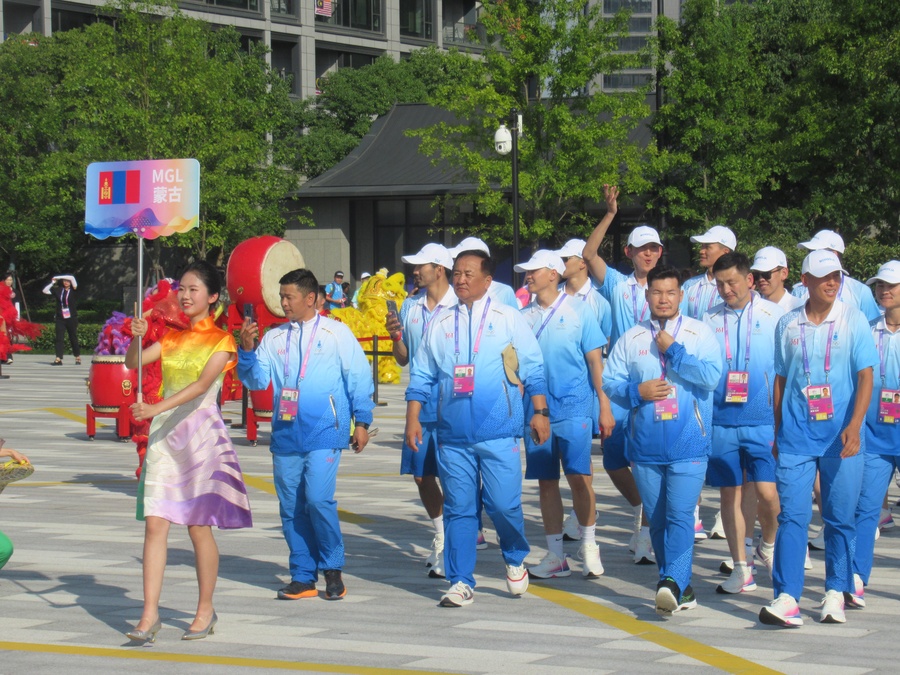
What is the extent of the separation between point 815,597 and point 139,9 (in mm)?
32414

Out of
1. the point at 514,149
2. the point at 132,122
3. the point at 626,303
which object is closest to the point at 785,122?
the point at 514,149

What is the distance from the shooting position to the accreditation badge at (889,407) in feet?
26.1

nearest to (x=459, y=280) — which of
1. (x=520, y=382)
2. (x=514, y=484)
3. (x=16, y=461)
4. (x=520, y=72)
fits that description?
(x=520, y=382)

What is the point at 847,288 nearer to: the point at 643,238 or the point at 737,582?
the point at 643,238

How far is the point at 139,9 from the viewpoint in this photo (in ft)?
121

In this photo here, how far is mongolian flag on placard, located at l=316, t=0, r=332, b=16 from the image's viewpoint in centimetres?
6134

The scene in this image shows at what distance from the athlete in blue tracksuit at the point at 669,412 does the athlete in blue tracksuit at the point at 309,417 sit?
1529mm

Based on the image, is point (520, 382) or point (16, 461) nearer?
point (16, 461)

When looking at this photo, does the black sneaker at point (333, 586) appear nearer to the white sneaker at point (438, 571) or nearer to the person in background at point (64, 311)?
the white sneaker at point (438, 571)

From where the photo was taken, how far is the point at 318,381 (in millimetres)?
7965

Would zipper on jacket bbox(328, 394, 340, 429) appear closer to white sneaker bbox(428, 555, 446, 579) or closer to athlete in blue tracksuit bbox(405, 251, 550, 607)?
athlete in blue tracksuit bbox(405, 251, 550, 607)

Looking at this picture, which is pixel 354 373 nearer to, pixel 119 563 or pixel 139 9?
pixel 119 563

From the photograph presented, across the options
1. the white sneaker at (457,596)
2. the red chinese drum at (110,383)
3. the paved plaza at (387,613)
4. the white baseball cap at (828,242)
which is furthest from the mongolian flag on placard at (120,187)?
the red chinese drum at (110,383)

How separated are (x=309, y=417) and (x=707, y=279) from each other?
3.54 m
